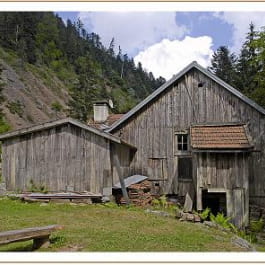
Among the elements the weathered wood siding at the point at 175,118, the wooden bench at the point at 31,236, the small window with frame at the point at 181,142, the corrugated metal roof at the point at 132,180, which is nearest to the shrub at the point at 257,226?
the weathered wood siding at the point at 175,118

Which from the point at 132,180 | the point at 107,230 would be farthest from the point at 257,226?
the point at 107,230

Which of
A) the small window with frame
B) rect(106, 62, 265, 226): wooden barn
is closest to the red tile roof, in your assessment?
rect(106, 62, 265, 226): wooden barn

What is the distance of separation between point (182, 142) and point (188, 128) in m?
0.79

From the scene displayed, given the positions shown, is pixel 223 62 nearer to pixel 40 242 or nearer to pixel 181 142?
pixel 181 142

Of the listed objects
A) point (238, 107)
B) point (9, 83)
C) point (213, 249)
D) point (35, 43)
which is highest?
point (35, 43)

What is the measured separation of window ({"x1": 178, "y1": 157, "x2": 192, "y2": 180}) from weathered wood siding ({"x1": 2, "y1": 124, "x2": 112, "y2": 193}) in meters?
3.85

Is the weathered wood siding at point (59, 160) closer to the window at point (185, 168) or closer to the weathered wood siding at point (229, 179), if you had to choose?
the window at point (185, 168)

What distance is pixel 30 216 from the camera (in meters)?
12.5

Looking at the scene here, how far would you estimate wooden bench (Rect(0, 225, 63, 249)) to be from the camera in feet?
24.3

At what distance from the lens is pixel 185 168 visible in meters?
18.3

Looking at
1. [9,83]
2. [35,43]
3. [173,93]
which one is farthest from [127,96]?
[173,93]
